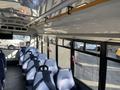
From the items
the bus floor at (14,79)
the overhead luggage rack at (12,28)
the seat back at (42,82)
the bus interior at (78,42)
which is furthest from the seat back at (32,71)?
the overhead luggage rack at (12,28)

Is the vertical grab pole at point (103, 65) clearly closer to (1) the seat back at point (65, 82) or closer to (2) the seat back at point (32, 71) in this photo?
(1) the seat back at point (65, 82)

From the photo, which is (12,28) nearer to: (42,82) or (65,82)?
(65,82)

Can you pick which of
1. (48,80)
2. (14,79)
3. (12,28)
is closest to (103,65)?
(48,80)

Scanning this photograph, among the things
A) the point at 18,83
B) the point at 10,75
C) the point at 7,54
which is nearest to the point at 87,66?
the point at 18,83

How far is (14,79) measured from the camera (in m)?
6.94

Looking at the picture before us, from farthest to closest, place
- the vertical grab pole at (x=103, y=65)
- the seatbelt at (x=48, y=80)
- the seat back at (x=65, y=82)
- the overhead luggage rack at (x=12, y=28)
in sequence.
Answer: the overhead luggage rack at (x=12, y=28) < the seat back at (x=65, y=82) < the seatbelt at (x=48, y=80) < the vertical grab pole at (x=103, y=65)

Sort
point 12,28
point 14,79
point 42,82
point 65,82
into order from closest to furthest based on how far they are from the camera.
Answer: point 42,82
point 65,82
point 14,79
point 12,28

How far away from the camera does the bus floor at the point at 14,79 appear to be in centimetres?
599

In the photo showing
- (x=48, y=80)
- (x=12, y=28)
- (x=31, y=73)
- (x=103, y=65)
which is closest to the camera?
(x=103, y=65)

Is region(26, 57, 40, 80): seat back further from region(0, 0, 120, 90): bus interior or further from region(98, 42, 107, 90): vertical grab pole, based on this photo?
region(98, 42, 107, 90): vertical grab pole

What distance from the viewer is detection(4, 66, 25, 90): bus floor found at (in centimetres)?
599

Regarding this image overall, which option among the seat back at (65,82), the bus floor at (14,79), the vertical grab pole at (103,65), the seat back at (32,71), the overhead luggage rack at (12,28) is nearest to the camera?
the vertical grab pole at (103,65)

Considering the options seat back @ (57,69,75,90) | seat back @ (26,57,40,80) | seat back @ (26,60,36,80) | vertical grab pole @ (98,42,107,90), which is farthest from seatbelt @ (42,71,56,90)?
seat back @ (26,60,36,80)

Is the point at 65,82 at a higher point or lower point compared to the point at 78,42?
lower
